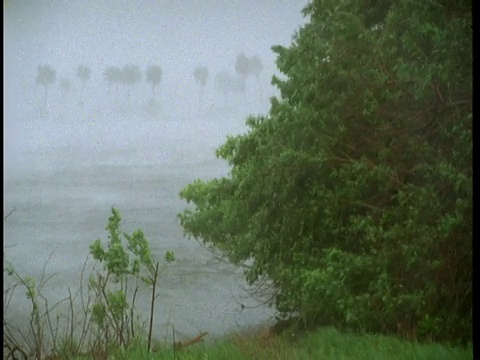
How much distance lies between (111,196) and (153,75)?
20.2 inches

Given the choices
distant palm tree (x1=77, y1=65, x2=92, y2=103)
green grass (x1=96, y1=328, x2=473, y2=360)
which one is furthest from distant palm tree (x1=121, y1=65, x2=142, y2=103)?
green grass (x1=96, y1=328, x2=473, y2=360)

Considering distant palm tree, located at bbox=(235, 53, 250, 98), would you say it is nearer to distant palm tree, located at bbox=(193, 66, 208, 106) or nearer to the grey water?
the grey water

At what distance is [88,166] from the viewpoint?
10.7 feet

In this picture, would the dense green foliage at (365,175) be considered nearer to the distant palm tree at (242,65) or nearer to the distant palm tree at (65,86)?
the distant palm tree at (242,65)

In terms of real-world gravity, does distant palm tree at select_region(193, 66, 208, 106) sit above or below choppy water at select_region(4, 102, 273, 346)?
above

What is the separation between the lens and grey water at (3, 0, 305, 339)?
10.6ft

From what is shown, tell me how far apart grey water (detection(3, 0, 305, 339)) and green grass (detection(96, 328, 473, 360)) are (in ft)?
0.25

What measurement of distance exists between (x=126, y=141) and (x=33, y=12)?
0.64 metres

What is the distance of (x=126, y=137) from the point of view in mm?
3273

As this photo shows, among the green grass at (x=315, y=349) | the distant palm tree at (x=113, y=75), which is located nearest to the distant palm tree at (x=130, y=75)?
the distant palm tree at (x=113, y=75)

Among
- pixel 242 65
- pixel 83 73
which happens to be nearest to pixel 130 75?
pixel 83 73

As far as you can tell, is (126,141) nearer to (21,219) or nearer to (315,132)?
(21,219)

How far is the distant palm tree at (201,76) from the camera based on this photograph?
3281mm
